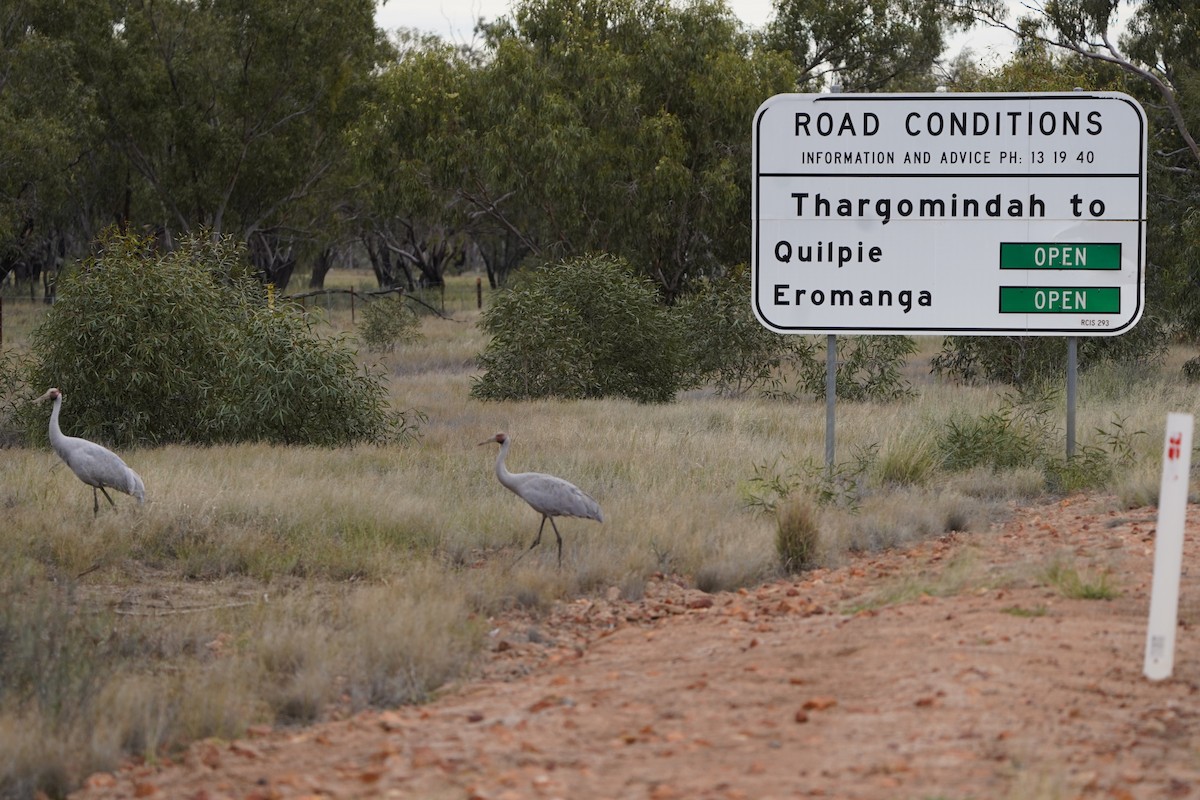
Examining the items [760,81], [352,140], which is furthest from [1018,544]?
[352,140]

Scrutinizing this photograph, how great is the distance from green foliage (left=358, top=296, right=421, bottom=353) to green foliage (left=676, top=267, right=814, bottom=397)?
431 inches

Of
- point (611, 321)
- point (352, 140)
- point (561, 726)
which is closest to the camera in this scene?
point (561, 726)

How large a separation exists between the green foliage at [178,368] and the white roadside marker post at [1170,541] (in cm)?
1072

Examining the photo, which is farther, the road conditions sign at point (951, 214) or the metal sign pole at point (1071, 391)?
the metal sign pole at point (1071, 391)

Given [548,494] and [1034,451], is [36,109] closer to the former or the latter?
[1034,451]

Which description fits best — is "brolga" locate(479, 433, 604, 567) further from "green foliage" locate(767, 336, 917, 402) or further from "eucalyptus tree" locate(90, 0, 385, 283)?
"eucalyptus tree" locate(90, 0, 385, 283)

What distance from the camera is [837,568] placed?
9250 millimetres

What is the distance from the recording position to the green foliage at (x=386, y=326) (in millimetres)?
31625

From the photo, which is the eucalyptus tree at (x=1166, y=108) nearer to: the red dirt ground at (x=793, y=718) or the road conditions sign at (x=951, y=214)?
the road conditions sign at (x=951, y=214)

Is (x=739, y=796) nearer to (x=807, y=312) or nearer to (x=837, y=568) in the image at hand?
(x=837, y=568)

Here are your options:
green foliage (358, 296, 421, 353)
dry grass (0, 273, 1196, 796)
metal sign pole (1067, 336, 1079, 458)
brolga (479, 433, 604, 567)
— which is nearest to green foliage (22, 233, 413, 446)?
dry grass (0, 273, 1196, 796)

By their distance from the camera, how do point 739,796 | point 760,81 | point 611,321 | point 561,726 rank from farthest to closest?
point 760,81
point 611,321
point 561,726
point 739,796

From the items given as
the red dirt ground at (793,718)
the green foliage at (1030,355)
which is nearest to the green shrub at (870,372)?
the green foliage at (1030,355)

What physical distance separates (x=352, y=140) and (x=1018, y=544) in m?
22.6
